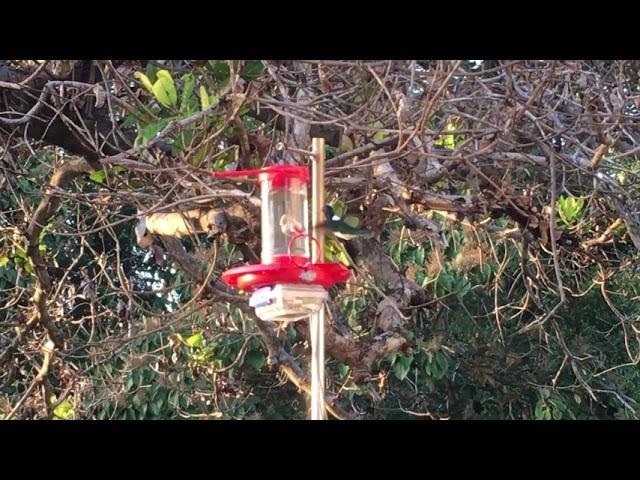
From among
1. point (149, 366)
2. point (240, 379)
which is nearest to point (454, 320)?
point (240, 379)

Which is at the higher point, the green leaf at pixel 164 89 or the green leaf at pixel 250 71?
the green leaf at pixel 250 71

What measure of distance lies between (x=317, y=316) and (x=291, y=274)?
9 centimetres

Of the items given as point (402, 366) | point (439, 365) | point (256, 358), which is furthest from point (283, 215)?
point (256, 358)

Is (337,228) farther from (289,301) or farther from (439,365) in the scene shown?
(439,365)

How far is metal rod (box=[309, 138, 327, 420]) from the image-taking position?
5.81 ft

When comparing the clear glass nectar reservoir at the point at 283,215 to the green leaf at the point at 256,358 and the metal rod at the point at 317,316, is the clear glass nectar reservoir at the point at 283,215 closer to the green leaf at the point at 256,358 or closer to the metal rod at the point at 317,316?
the metal rod at the point at 317,316

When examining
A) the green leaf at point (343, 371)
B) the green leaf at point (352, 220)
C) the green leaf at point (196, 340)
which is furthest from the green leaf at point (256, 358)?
the green leaf at point (352, 220)

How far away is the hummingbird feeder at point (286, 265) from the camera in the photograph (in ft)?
6.15

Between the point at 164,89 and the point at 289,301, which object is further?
the point at 164,89

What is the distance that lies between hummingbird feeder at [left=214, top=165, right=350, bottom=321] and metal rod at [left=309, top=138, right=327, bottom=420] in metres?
0.01

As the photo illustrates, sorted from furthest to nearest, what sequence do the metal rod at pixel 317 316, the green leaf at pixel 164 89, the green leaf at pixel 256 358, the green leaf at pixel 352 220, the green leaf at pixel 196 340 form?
the green leaf at pixel 256 358 → the green leaf at pixel 196 340 → the green leaf at pixel 352 220 → the green leaf at pixel 164 89 → the metal rod at pixel 317 316

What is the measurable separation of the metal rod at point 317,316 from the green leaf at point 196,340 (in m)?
2.53

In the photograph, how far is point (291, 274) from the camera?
1.89 m

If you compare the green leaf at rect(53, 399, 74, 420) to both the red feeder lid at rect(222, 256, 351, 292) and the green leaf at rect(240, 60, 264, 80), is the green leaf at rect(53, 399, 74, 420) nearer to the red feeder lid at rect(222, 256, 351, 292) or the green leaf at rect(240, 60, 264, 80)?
the green leaf at rect(240, 60, 264, 80)
